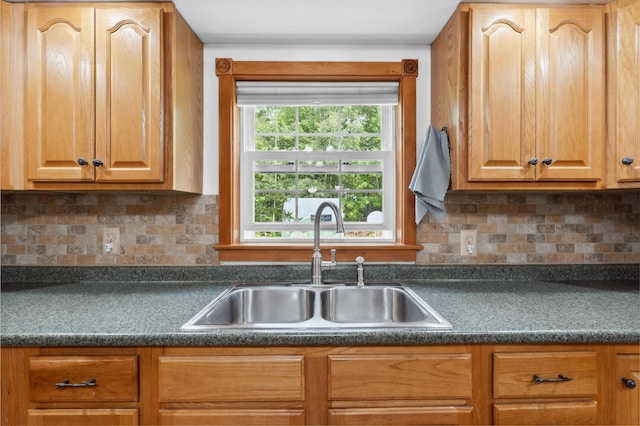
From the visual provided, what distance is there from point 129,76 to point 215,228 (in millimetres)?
765

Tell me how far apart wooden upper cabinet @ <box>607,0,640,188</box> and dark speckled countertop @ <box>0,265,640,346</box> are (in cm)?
53

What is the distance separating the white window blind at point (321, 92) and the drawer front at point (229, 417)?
A: 1.39m

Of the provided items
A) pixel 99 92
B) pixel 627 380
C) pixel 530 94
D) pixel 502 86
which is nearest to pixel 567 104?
pixel 530 94

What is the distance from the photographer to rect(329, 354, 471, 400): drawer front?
1045 mm

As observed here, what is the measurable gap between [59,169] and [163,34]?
704 millimetres

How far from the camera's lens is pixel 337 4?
145 cm

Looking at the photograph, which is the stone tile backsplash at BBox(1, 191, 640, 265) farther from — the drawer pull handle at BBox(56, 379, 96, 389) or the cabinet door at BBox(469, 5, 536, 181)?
the drawer pull handle at BBox(56, 379, 96, 389)

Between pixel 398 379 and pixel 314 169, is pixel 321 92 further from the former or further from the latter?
pixel 398 379

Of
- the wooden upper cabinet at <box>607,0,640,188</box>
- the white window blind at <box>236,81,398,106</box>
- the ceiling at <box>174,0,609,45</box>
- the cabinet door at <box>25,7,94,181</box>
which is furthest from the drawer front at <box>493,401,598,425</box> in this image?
the cabinet door at <box>25,7,94,181</box>

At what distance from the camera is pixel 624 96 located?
142cm

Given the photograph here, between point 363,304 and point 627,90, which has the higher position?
point 627,90

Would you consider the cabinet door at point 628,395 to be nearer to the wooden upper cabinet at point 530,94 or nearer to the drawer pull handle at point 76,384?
the wooden upper cabinet at point 530,94

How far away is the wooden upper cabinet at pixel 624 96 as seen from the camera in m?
1.40

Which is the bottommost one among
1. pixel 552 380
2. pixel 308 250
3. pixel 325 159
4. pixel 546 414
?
pixel 546 414
